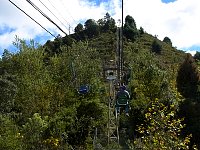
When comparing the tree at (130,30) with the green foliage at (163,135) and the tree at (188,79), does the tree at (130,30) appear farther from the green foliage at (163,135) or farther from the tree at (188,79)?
the green foliage at (163,135)

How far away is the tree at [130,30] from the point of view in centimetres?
7900

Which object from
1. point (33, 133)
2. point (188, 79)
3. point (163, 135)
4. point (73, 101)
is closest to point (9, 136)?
point (33, 133)

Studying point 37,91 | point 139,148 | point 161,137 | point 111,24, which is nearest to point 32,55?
point 37,91

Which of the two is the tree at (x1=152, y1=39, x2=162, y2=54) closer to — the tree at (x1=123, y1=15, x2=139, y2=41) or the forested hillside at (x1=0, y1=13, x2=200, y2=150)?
the tree at (x1=123, y1=15, x2=139, y2=41)

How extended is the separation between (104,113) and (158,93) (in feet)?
12.8

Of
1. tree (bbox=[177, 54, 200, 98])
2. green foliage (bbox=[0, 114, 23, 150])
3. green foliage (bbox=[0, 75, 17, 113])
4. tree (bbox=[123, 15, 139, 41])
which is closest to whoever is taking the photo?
green foliage (bbox=[0, 114, 23, 150])

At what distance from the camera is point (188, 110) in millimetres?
28609

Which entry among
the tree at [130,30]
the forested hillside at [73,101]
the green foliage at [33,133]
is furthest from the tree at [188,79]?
the tree at [130,30]

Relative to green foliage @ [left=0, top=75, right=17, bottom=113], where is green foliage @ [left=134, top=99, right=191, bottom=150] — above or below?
below

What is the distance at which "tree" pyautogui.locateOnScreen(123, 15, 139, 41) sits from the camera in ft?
259

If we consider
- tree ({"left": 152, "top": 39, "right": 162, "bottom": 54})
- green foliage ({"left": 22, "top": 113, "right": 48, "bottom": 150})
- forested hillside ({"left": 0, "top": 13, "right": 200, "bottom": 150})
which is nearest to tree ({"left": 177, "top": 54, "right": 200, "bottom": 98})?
forested hillside ({"left": 0, "top": 13, "right": 200, "bottom": 150})

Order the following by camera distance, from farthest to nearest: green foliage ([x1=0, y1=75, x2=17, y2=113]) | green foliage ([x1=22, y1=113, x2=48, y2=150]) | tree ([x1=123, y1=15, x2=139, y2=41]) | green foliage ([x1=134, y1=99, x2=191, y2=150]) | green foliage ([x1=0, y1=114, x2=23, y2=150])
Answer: tree ([x1=123, y1=15, x2=139, y2=41])
green foliage ([x1=0, y1=75, x2=17, y2=113])
green foliage ([x1=22, y1=113, x2=48, y2=150])
green foliage ([x1=0, y1=114, x2=23, y2=150])
green foliage ([x1=134, y1=99, x2=191, y2=150])

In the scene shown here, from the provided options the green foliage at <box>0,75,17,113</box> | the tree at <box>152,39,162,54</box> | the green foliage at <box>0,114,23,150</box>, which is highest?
the tree at <box>152,39,162,54</box>

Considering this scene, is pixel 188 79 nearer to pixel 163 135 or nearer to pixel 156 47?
pixel 163 135
